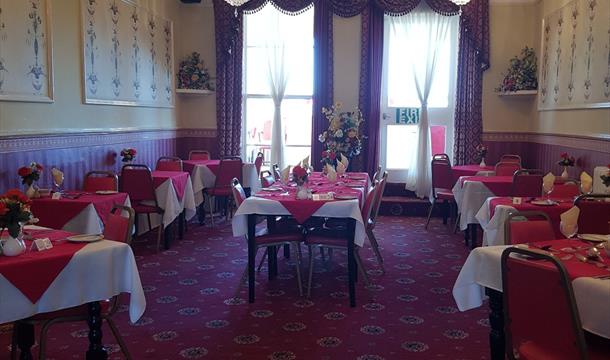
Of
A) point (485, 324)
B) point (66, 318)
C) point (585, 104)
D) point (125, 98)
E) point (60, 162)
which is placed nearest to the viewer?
point (66, 318)

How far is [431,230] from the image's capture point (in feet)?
25.4

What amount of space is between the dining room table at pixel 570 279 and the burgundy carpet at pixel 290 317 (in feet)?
2.48

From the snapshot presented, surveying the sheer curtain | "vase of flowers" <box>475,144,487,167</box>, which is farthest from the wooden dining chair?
the sheer curtain

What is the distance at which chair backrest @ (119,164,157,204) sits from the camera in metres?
6.30

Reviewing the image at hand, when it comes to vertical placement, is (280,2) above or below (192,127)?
above

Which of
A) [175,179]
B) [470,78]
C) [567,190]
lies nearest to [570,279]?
[567,190]

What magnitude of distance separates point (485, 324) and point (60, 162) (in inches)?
168

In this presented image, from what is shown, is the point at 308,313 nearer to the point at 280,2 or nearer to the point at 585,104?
the point at 585,104

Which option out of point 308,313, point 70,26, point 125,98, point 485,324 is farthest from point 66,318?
point 125,98

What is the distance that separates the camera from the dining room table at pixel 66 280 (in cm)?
267

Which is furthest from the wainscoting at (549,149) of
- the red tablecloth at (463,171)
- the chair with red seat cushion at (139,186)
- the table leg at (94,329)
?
the table leg at (94,329)

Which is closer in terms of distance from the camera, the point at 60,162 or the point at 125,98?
the point at 60,162

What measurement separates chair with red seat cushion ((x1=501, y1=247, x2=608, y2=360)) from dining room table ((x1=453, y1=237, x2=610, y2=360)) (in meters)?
0.13

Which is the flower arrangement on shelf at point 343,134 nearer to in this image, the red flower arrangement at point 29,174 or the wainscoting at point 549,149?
the wainscoting at point 549,149
